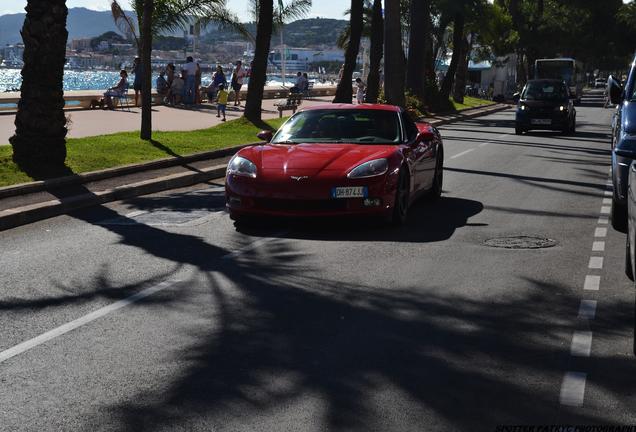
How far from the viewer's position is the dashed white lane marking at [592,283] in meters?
8.76

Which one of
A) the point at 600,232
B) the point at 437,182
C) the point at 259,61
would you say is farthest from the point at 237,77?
the point at 600,232

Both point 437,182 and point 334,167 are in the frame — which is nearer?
point 334,167

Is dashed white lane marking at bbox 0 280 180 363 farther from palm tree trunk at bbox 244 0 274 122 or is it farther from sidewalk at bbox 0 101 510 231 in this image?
palm tree trunk at bbox 244 0 274 122

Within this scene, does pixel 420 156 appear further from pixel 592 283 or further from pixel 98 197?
pixel 592 283

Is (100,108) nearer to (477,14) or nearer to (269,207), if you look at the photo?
(477,14)

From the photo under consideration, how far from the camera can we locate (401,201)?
12.3m

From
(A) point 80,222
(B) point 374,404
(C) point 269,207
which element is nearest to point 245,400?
(B) point 374,404

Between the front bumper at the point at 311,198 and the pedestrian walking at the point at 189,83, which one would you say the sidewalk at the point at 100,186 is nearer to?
the front bumper at the point at 311,198

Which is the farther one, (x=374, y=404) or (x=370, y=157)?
(x=370, y=157)

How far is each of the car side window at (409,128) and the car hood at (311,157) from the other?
0.64 metres

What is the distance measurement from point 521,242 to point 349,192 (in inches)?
73.7

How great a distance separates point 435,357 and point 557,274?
3.09 metres

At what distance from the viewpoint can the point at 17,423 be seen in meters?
5.40

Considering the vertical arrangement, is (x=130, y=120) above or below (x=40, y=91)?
below
